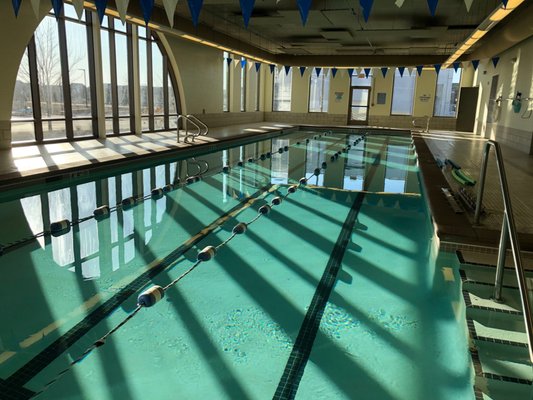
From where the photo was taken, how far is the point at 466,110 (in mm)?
19328

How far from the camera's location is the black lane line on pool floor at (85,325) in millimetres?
2473

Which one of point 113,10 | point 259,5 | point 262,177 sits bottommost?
point 262,177

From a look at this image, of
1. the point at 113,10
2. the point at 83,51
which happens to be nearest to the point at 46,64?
the point at 83,51

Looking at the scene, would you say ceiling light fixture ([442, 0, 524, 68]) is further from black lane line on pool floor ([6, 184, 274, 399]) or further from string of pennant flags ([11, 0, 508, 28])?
black lane line on pool floor ([6, 184, 274, 399])

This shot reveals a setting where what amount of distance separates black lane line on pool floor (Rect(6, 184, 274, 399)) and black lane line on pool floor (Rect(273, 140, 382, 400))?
1.36m

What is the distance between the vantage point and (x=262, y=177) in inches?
349

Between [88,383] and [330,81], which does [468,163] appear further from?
[330,81]

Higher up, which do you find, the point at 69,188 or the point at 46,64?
the point at 46,64

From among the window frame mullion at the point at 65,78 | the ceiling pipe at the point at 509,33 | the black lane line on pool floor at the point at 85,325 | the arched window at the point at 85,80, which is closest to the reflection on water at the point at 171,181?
the black lane line on pool floor at the point at 85,325

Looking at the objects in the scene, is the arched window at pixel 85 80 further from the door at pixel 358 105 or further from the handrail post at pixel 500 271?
the door at pixel 358 105

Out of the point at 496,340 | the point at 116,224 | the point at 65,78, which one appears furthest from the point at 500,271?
the point at 65,78

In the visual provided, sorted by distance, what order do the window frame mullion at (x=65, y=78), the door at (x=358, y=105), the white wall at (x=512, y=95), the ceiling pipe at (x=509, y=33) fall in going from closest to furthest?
1. the ceiling pipe at (x=509, y=33)
2. the window frame mullion at (x=65, y=78)
3. the white wall at (x=512, y=95)
4. the door at (x=358, y=105)

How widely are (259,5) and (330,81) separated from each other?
1220 centimetres

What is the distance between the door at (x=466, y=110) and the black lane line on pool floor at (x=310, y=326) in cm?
1620
